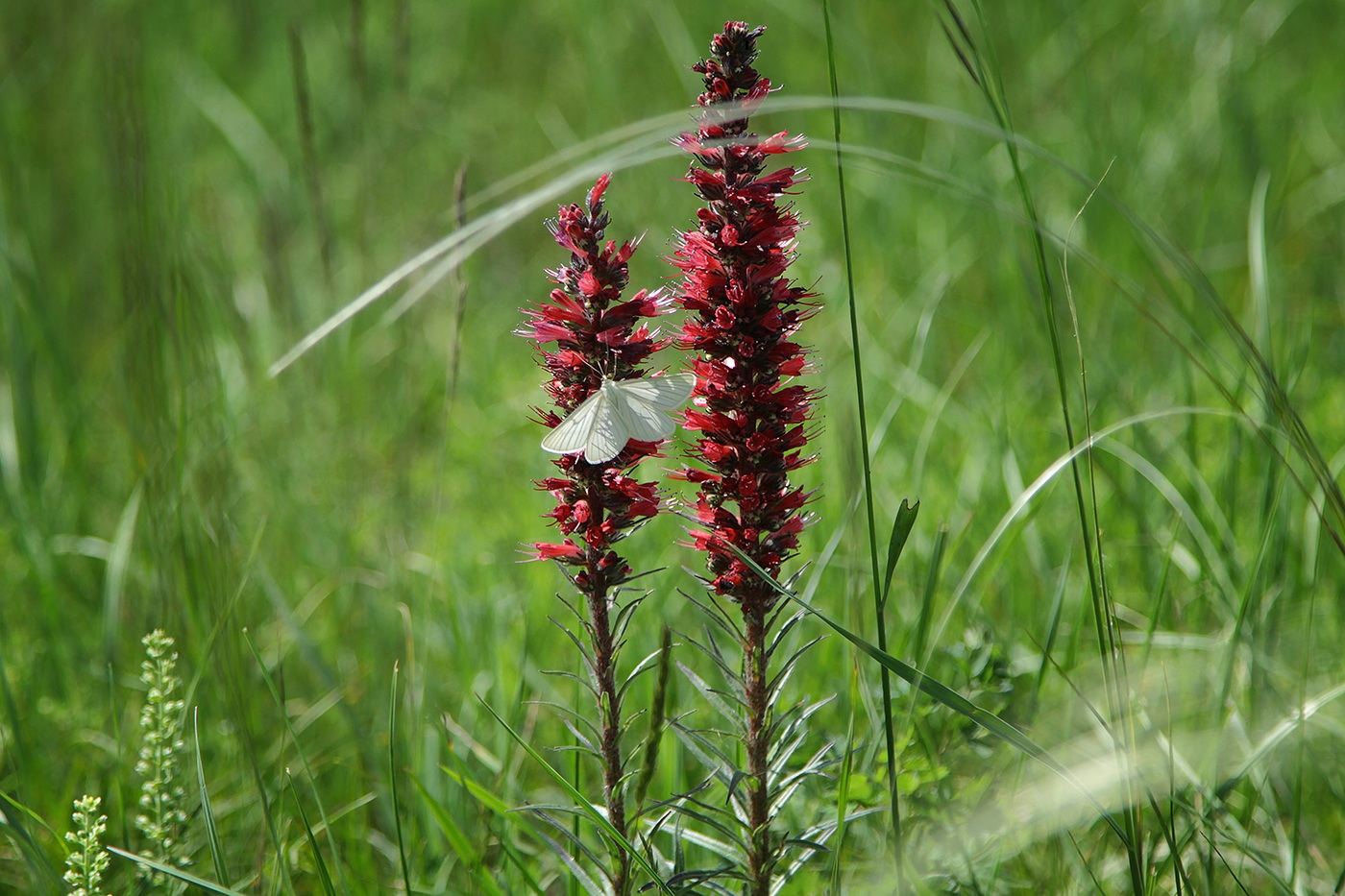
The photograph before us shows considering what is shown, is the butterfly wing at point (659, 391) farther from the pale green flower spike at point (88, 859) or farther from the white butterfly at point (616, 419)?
the pale green flower spike at point (88, 859)

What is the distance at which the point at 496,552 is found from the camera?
13.4ft

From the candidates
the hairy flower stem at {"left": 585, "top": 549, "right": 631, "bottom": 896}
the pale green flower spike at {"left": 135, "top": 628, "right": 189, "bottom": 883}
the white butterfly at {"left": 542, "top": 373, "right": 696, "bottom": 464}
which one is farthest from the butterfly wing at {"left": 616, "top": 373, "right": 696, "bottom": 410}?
the pale green flower spike at {"left": 135, "top": 628, "right": 189, "bottom": 883}

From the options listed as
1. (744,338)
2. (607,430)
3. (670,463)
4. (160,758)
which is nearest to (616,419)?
(607,430)

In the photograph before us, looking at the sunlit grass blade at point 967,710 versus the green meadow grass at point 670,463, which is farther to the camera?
the green meadow grass at point 670,463

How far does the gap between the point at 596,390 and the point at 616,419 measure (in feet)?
0.40

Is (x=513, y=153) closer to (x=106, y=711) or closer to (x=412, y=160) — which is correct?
(x=412, y=160)

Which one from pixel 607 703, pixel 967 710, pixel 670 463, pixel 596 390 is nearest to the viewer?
pixel 967 710

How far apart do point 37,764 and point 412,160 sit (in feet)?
15.8

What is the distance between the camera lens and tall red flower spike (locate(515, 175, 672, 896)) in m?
1.87

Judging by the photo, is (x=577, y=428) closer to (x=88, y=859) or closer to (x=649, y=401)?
(x=649, y=401)

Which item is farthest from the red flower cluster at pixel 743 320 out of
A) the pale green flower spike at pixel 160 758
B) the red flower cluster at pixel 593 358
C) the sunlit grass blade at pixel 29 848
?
the sunlit grass blade at pixel 29 848

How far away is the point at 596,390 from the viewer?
1883 mm

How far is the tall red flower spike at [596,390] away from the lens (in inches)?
73.8

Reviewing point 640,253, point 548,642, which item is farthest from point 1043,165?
point 548,642
